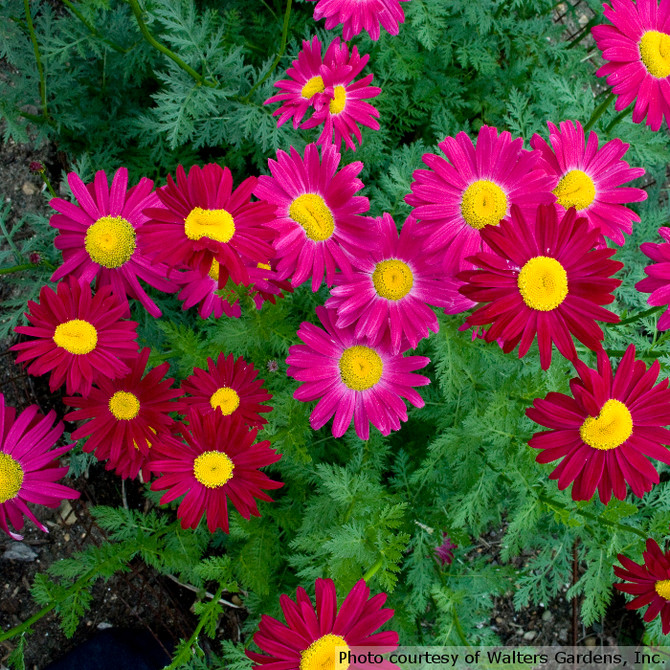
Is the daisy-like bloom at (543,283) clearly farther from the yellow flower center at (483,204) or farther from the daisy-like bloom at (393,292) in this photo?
the daisy-like bloom at (393,292)

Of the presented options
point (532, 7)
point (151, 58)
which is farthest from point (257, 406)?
point (532, 7)

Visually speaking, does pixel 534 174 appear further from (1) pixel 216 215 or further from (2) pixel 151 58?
(2) pixel 151 58

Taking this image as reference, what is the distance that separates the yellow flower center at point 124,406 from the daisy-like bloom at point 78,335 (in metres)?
0.21

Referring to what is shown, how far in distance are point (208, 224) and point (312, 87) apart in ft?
3.55

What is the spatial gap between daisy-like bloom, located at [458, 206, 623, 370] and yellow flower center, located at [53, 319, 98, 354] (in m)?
1.12

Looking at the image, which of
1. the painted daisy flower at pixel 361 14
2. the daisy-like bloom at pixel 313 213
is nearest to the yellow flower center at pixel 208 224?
the daisy-like bloom at pixel 313 213

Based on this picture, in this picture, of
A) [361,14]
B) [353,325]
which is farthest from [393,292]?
[361,14]

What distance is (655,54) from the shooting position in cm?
217

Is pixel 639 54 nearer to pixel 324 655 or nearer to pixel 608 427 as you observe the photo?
pixel 608 427

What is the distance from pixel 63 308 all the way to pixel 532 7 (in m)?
2.81

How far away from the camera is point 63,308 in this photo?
6.13 feet

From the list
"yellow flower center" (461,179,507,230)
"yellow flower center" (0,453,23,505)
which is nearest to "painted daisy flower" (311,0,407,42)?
"yellow flower center" (461,179,507,230)

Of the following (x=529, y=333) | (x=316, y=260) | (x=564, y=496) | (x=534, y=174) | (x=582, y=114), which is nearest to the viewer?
(x=529, y=333)

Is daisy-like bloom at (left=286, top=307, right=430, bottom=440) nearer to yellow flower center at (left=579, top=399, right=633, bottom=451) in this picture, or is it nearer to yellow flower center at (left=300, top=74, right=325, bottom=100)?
yellow flower center at (left=579, top=399, right=633, bottom=451)
